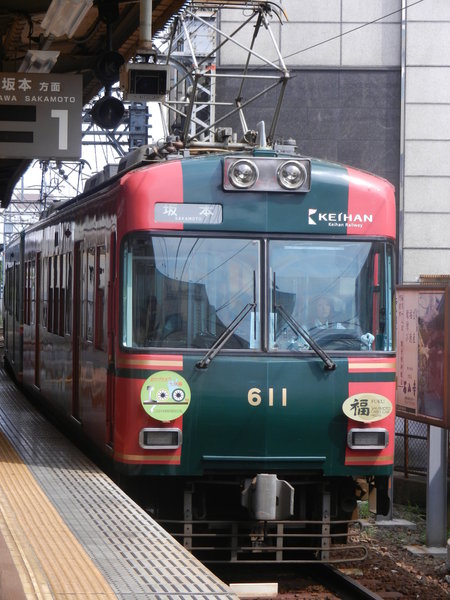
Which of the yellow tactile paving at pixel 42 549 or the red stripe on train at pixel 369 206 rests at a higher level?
the red stripe on train at pixel 369 206

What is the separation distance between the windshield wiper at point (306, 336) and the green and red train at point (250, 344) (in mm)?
14

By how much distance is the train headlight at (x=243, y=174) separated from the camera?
316 inches

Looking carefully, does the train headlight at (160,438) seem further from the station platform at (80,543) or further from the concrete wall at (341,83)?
the concrete wall at (341,83)

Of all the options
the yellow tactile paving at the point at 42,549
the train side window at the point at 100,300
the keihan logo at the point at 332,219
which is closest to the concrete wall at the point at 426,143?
the train side window at the point at 100,300

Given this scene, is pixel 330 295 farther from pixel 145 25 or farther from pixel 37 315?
pixel 37 315

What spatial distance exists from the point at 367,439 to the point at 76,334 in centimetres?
337

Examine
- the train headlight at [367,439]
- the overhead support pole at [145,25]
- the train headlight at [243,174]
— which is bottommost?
the train headlight at [367,439]

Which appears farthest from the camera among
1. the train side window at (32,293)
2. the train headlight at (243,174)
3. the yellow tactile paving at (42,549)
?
the train side window at (32,293)

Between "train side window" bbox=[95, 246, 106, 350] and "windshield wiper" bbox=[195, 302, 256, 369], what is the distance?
121 cm

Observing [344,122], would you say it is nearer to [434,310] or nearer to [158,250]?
[434,310]

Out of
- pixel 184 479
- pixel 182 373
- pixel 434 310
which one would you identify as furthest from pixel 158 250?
pixel 434 310

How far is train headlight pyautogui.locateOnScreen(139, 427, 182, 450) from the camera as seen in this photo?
307 inches

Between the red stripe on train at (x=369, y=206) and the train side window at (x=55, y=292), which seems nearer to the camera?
the red stripe on train at (x=369, y=206)

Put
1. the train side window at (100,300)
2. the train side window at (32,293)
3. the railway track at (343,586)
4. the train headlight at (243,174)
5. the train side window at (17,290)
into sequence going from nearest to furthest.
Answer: the railway track at (343,586) → the train headlight at (243,174) → the train side window at (100,300) → the train side window at (32,293) → the train side window at (17,290)
